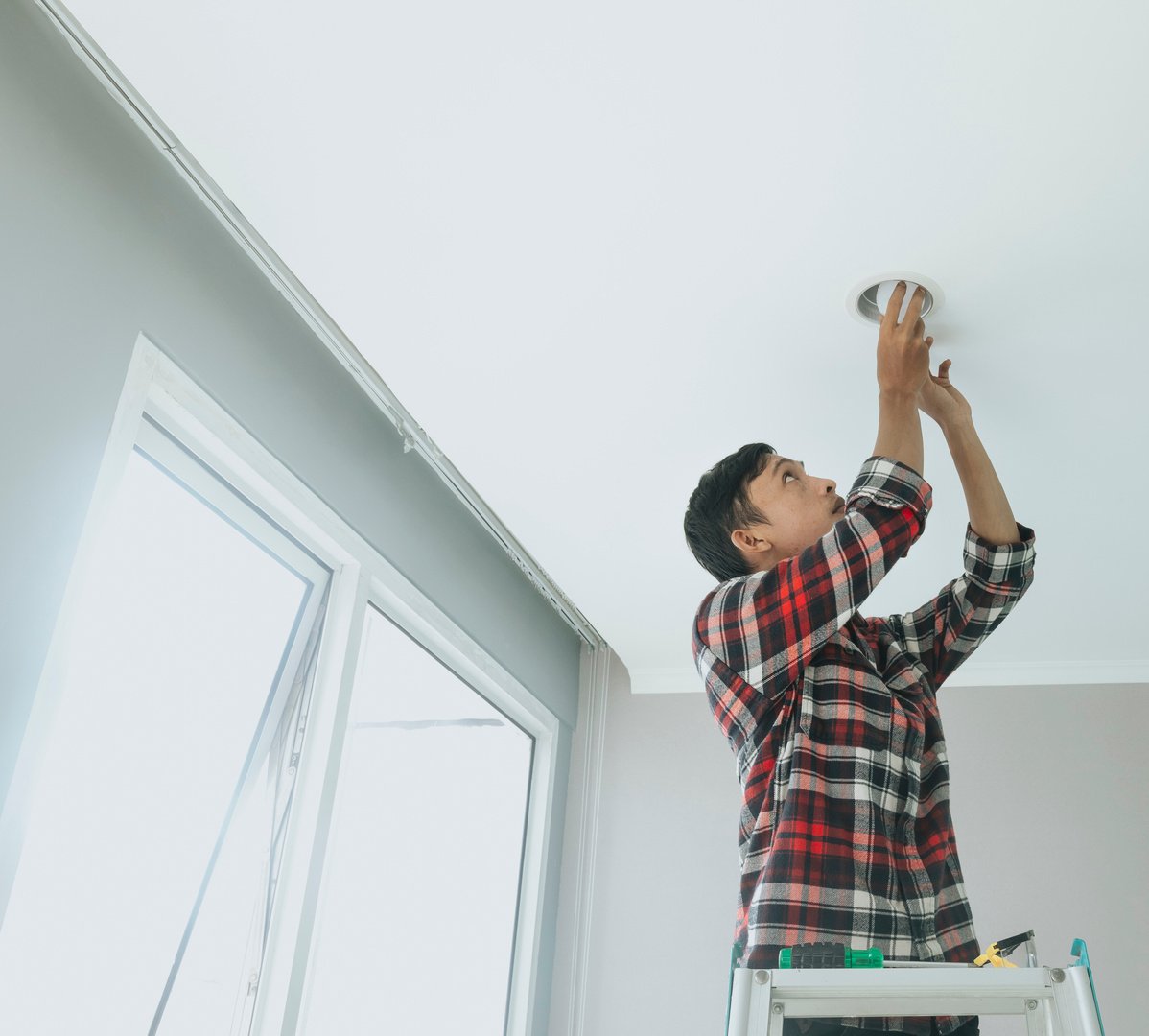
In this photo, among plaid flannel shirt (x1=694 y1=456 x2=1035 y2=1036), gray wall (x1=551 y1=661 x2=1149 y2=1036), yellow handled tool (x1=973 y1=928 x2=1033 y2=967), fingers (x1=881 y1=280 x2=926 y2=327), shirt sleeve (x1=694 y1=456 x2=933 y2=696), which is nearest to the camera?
yellow handled tool (x1=973 y1=928 x2=1033 y2=967)

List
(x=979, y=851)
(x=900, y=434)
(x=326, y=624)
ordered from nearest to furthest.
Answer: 1. (x=900, y=434)
2. (x=326, y=624)
3. (x=979, y=851)

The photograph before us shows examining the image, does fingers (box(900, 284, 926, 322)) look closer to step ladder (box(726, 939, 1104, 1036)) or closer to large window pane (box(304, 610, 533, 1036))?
step ladder (box(726, 939, 1104, 1036))

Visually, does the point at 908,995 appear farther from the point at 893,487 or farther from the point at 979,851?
the point at 979,851

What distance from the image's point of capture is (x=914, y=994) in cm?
108

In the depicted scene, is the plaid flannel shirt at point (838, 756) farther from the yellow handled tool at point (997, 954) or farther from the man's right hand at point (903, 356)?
the man's right hand at point (903, 356)

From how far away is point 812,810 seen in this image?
1.36 meters

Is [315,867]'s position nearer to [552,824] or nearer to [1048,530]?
[552,824]

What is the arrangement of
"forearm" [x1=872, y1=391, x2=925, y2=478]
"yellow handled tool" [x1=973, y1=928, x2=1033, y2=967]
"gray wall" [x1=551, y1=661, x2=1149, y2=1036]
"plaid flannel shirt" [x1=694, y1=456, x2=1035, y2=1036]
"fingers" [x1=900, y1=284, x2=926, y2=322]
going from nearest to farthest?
"yellow handled tool" [x1=973, y1=928, x2=1033, y2=967]
"plaid flannel shirt" [x1=694, y1=456, x2=1035, y2=1036]
"forearm" [x1=872, y1=391, x2=925, y2=478]
"fingers" [x1=900, y1=284, x2=926, y2=322]
"gray wall" [x1=551, y1=661, x2=1149, y2=1036]

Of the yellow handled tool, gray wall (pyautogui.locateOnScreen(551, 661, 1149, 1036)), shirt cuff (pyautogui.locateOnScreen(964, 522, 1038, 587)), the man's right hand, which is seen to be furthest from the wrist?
gray wall (pyautogui.locateOnScreen(551, 661, 1149, 1036))

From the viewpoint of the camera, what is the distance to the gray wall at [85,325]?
1616 millimetres

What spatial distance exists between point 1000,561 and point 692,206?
29.8 inches

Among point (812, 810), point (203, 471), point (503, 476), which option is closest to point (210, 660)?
point (203, 471)

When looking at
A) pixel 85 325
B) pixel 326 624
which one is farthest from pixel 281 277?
pixel 326 624

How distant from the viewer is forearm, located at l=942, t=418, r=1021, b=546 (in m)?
1.70
